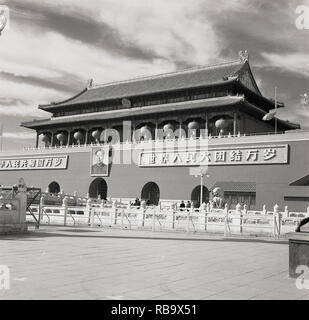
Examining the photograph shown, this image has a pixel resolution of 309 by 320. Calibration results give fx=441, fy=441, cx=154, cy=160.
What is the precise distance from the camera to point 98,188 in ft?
110

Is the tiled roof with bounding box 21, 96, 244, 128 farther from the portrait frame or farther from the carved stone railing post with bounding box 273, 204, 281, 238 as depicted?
the carved stone railing post with bounding box 273, 204, 281, 238

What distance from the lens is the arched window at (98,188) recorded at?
32562 mm

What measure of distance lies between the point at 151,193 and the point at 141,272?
24.5 m

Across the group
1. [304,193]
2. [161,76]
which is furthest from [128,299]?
[161,76]

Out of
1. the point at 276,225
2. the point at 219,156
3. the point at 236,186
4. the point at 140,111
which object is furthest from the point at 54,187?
the point at 276,225

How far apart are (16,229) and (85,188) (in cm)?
2148

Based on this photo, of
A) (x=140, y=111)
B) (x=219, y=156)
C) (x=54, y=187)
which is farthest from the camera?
(x=54, y=187)

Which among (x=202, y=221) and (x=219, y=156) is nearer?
(x=202, y=221)

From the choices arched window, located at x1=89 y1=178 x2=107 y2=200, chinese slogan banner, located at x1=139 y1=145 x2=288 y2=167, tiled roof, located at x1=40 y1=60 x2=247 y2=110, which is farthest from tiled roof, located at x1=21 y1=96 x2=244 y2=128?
arched window, located at x1=89 y1=178 x2=107 y2=200

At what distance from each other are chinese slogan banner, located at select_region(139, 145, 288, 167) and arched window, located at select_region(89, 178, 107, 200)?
4.76m

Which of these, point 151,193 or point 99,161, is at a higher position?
point 99,161

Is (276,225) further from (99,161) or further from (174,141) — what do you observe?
(99,161)

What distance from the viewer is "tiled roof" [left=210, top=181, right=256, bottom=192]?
24641 mm

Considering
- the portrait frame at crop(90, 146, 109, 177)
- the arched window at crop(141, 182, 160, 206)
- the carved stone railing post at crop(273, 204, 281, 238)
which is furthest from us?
the portrait frame at crop(90, 146, 109, 177)
